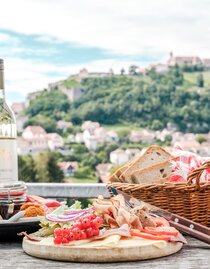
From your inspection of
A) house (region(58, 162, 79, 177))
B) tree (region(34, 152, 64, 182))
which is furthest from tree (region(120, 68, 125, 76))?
house (region(58, 162, 79, 177))

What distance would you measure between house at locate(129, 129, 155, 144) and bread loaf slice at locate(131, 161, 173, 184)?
76.9 ft

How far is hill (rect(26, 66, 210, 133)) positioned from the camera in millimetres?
31828

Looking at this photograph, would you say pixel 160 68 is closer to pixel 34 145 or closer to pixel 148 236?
pixel 34 145

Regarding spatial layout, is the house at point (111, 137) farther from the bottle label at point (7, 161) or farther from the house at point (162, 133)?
the bottle label at point (7, 161)

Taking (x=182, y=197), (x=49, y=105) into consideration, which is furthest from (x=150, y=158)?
(x=49, y=105)

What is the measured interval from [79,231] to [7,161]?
37cm

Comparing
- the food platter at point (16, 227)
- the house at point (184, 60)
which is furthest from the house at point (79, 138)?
the food platter at point (16, 227)

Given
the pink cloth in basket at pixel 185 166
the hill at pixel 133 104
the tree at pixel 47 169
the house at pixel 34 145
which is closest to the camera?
the pink cloth in basket at pixel 185 166

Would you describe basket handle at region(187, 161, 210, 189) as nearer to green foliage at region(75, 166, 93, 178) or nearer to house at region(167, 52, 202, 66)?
green foliage at region(75, 166, 93, 178)

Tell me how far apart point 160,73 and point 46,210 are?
3611 cm

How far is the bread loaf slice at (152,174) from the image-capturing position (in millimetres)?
2268

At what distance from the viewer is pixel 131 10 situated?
161ft

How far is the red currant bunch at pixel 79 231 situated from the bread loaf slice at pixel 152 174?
49 centimetres

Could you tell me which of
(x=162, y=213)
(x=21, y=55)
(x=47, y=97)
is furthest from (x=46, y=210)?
(x=21, y=55)
